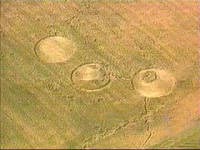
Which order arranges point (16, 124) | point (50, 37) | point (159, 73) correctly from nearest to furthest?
1. point (16, 124)
2. point (159, 73)
3. point (50, 37)

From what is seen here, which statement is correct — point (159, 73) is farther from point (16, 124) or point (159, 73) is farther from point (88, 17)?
point (16, 124)

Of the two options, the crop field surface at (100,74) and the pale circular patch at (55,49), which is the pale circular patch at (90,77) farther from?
the pale circular patch at (55,49)

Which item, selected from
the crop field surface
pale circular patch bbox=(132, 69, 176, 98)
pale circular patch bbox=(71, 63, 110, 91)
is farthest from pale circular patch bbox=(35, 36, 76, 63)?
pale circular patch bbox=(132, 69, 176, 98)

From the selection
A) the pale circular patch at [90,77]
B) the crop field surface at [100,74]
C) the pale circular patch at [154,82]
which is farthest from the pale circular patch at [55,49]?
the pale circular patch at [154,82]

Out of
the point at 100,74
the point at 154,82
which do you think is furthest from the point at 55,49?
the point at 154,82

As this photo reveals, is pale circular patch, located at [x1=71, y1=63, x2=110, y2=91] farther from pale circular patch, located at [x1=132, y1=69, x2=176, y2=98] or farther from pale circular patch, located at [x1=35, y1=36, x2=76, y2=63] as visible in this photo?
pale circular patch, located at [x1=132, y1=69, x2=176, y2=98]

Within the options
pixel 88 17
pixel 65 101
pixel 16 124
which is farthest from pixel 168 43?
pixel 16 124

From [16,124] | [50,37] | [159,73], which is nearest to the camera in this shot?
[16,124]
